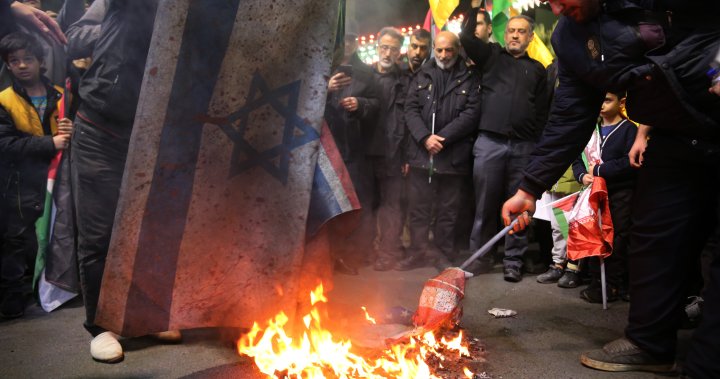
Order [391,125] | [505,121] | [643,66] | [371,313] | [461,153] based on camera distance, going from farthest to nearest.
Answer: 1. [391,125]
2. [461,153]
3. [505,121]
4. [371,313]
5. [643,66]

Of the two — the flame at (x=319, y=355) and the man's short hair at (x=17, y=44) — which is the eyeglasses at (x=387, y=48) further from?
the flame at (x=319, y=355)

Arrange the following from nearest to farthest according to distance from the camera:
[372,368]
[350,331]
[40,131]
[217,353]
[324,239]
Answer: [372,368] < [324,239] < [217,353] < [350,331] < [40,131]

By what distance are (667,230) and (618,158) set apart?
6.59 feet

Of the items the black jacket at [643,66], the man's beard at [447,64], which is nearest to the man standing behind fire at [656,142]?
the black jacket at [643,66]

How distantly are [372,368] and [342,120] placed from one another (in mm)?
3237

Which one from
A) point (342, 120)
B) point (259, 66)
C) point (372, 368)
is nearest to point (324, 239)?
point (372, 368)

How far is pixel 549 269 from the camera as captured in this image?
5262 mm

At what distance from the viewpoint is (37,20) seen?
3.74m

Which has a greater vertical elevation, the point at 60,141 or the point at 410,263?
the point at 60,141

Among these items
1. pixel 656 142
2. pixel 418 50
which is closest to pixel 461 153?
pixel 418 50

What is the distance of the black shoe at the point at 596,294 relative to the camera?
445 cm

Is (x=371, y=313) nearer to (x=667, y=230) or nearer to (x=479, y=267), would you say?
(x=479, y=267)

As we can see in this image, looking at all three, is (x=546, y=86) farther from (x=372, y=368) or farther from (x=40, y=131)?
(x=40, y=131)

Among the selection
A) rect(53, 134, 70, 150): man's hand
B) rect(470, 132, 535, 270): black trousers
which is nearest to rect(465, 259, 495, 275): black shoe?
rect(470, 132, 535, 270): black trousers
